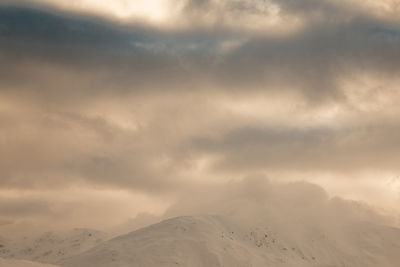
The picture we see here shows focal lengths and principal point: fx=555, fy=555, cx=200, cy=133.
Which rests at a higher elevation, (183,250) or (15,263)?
(183,250)

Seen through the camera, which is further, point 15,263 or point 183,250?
point 183,250

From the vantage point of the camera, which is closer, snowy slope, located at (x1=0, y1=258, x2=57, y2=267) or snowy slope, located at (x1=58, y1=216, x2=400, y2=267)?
snowy slope, located at (x1=0, y1=258, x2=57, y2=267)

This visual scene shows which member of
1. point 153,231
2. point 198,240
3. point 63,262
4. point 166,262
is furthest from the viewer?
point 153,231

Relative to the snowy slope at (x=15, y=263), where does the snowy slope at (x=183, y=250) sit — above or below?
above

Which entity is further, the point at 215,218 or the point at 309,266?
the point at 215,218

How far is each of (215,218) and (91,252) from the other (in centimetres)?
5810

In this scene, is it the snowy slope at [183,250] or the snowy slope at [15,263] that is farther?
the snowy slope at [183,250]

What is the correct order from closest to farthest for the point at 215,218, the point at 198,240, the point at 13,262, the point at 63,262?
the point at 13,262
the point at 63,262
the point at 198,240
the point at 215,218

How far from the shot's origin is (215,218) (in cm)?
19500

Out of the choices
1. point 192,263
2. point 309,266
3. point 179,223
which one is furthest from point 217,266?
point 309,266

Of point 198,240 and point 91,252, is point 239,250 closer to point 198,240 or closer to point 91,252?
point 198,240

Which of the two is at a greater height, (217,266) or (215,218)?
(215,218)

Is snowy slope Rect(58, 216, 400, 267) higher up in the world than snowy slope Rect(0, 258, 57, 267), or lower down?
higher up

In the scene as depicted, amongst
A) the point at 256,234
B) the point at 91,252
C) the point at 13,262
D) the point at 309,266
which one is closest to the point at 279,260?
the point at 309,266
